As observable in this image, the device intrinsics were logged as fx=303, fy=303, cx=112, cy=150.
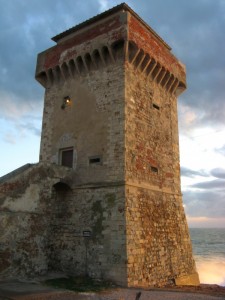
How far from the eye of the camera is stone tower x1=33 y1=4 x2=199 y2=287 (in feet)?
34.7

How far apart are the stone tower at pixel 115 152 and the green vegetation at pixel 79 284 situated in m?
0.29

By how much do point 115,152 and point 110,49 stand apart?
14.0 feet

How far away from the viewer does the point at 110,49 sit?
12.3 meters

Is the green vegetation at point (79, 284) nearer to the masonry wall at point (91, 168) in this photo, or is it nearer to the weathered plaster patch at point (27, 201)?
the masonry wall at point (91, 168)

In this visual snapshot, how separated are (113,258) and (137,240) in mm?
1041

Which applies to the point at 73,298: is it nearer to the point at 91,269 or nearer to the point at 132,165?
the point at 91,269

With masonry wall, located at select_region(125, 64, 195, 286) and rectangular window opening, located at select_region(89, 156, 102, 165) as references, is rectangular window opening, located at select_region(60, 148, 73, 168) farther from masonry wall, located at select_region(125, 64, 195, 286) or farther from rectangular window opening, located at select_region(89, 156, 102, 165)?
masonry wall, located at select_region(125, 64, 195, 286)

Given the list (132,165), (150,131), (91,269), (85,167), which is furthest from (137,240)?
(150,131)

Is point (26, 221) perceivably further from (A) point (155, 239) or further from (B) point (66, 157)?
(A) point (155, 239)

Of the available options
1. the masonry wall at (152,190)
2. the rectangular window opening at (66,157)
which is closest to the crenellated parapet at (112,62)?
the masonry wall at (152,190)

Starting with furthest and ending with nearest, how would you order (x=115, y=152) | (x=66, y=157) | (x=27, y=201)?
(x=66, y=157)
(x=115, y=152)
(x=27, y=201)

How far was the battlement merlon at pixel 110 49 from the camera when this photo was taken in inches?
484

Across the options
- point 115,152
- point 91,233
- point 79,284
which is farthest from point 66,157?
point 79,284

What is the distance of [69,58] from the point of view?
44.8 ft
